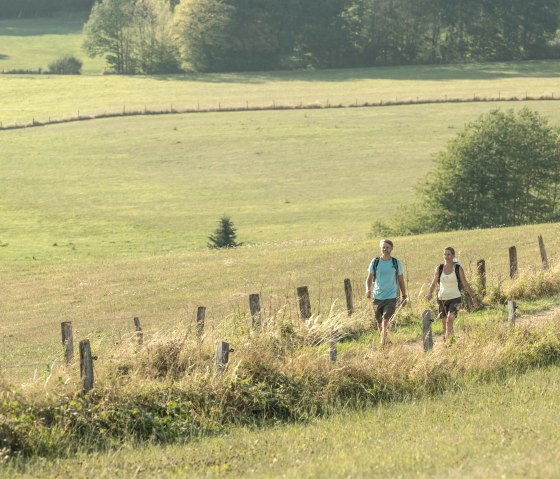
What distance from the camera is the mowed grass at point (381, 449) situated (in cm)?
1179

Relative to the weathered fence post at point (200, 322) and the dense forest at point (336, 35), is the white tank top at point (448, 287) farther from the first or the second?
the dense forest at point (336, 35)

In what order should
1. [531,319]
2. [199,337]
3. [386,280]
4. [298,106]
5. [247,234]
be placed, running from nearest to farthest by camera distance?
1. [199,337]
2. [386,280]
3. [531,319]
4. [247,234]
5. [298,106]

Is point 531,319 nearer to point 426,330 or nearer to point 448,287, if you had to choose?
point 448,287

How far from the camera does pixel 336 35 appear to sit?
133 meters

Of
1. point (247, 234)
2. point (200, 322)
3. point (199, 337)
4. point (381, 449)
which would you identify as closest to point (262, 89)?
point (247, 234)

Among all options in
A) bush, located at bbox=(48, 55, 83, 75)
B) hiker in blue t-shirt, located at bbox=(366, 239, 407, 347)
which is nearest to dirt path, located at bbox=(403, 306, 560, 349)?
hiker in blue t-shirt, located at bbox=(366, 239, 407, 347)

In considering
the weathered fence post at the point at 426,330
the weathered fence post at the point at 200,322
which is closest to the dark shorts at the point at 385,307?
the weathered fence post at the point at 426,330

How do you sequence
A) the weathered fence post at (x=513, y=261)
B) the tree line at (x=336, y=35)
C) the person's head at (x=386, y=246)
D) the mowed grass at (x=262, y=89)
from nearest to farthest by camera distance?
1. the person's head at (x=386, y=246)
2. the weathered fence post at (x=513, y=261)
3. the mowed grass at (x=262, y=89)
4. the tree line at (x=336, y=35)

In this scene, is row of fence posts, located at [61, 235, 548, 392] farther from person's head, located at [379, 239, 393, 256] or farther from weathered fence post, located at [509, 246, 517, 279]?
weathered fence post, located at [509, 246, 517, 279]

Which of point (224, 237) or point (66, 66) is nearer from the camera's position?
point (224, 237)

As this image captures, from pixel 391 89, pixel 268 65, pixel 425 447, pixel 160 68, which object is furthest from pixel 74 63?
pixel 425 447

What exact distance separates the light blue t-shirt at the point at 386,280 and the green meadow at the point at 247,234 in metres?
1.08

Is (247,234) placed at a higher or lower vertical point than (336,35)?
lower

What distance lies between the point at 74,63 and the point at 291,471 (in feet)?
440
